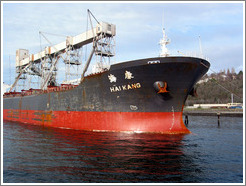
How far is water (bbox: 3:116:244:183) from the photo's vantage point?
722cm

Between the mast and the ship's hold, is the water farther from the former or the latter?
the mast

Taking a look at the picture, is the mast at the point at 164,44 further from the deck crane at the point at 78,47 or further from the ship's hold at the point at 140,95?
the deck crane at the point at 78,47

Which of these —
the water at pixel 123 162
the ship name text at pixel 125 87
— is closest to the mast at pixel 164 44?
the ship name text at pixel 125 87

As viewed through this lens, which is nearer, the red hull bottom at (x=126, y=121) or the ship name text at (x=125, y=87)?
the ship name text at (x=125, y=87)

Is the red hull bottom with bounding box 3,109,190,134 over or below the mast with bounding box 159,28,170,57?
below

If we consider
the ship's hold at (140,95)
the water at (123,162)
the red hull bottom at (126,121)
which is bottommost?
the water at (123,162)

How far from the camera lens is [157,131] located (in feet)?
48.6

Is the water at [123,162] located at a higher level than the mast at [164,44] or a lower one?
lower

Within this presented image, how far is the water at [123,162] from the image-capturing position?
7.22 m

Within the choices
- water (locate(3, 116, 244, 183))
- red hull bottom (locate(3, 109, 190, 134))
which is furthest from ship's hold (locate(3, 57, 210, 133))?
water (locate(3, 116, 244, 183))

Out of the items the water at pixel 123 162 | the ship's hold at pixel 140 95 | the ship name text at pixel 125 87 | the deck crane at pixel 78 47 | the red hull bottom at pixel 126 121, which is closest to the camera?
the water at pixel 123 162

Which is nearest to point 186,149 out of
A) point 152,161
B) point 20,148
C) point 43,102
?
point 152,161

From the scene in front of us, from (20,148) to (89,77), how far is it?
760cm

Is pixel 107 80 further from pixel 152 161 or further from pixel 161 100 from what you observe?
pixel 152 161
